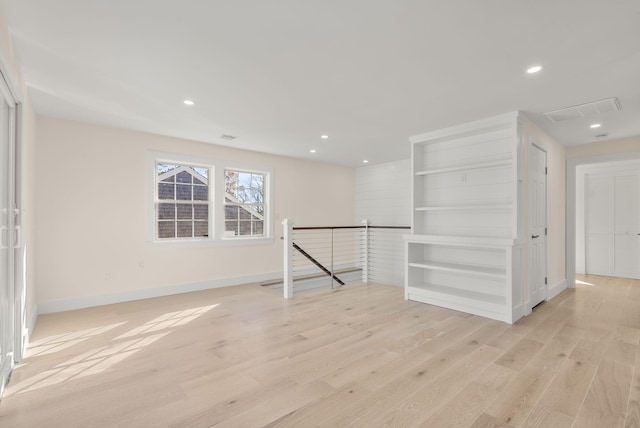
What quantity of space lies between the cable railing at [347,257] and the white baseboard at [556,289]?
2414mm

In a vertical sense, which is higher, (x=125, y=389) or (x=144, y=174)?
(x=144, y=174)

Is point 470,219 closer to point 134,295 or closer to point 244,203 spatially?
point 244,203

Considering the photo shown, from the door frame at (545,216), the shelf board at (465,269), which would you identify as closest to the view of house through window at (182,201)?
the shelf board at (465,269)

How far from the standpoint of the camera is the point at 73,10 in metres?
1.94

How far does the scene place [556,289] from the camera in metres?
4.87

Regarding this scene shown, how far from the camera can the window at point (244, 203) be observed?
573cm

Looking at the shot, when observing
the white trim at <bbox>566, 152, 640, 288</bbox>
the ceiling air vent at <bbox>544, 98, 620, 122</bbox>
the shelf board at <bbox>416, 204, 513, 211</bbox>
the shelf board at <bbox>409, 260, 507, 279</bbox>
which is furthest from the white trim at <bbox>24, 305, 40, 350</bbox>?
the white trim at <bbox>566, 152, 640, 288</bbox>

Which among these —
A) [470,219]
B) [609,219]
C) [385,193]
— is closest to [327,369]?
[470,219]

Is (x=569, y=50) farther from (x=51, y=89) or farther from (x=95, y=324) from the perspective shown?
(x=95, y=324)

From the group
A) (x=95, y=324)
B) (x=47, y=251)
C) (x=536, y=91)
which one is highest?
(x=536, y=91)

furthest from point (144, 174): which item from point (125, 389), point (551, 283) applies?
point (551, 283)

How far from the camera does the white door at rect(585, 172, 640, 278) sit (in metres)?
5.98

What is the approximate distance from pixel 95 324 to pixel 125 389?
182 centimetres

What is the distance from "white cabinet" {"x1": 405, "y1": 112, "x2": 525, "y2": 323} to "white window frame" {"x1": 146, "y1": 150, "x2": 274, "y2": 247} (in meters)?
2.87
